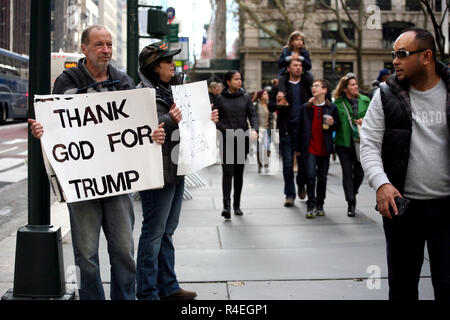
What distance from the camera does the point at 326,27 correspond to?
41.2m

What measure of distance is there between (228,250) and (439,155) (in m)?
3.25

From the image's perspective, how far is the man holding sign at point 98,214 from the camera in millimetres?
3727

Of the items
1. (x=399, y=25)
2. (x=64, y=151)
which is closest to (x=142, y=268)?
(x=64, y=151)

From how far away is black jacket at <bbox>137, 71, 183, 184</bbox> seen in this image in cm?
425

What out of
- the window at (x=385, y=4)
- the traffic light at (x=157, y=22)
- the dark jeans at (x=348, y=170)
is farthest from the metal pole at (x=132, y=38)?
the window at (x=385, y=4)

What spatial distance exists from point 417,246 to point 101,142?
6.27ft

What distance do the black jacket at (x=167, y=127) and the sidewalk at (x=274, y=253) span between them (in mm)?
981

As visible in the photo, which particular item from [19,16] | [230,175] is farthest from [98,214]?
[230,175]

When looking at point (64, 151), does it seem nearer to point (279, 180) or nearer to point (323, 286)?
point (323, 286)

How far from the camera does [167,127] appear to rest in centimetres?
429

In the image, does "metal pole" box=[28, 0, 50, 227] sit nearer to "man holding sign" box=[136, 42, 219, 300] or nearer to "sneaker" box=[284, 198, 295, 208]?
"man holding sign" box=[136, 42, 219, 300]

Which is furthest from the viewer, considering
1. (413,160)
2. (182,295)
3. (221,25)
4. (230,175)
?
(221,25)

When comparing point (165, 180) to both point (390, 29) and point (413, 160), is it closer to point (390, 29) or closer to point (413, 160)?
point (413, 160)

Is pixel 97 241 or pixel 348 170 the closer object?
pixel 97 241
